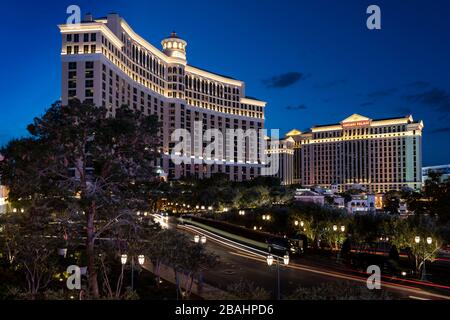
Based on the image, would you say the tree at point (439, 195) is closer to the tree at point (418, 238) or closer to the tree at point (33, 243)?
the tree at point (418, 238)

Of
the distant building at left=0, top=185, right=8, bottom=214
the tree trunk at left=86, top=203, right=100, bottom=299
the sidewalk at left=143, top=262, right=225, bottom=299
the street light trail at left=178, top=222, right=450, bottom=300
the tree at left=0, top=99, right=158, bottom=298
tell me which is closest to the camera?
the tree at left=0, top=99, right=158, bottom=298

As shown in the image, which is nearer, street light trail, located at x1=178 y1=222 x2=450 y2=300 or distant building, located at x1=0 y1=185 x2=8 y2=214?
street light trail, located at x1=178 y1=222 x2=450 y2=300

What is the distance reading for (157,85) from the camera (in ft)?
439

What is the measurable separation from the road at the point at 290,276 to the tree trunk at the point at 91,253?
10.2m

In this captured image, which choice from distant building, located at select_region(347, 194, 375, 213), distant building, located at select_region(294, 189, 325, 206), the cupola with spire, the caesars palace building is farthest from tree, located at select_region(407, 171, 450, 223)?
the cupola with spire

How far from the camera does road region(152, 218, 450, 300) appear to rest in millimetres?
27516

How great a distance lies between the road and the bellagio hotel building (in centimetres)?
7093

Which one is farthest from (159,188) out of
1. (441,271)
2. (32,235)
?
(441,271)

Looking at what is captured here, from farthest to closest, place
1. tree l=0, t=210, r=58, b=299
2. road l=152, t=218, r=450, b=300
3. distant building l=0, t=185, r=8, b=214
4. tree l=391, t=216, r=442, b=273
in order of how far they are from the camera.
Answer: distant building l=0, t=185, r=8, b=214
tree l=391, t=216, r=442, b=273
road l=152, t=218, r=450, b=300
tree l=0, t=210, r=58, b=299

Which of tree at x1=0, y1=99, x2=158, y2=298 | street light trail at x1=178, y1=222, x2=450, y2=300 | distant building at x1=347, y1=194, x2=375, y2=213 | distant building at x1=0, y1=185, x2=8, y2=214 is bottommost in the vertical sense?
distant building at x1=347, y1=194, x2=375, y2=213

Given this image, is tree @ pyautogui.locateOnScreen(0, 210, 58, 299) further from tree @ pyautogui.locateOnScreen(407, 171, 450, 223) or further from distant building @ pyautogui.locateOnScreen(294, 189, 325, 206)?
distant building @ pyautogui.locateOnScreen(294, 189, 325, 206)

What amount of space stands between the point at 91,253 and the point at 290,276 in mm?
16569
